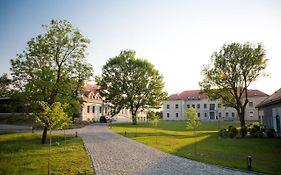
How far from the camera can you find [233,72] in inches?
1464

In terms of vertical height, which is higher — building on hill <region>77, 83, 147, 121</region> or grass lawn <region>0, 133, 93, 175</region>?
building on hill <region>77, 83, 147, 121</region>

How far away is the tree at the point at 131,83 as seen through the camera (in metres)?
53.5

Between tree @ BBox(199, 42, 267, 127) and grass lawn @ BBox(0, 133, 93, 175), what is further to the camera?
tree @ BBox(199, 42, 267, 127)

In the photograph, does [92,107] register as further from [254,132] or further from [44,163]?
[44,163]

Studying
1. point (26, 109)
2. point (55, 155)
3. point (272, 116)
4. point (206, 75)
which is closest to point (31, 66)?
point (26, 109)

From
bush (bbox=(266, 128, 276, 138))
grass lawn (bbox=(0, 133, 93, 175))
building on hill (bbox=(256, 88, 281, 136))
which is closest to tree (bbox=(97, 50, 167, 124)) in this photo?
building on hill (bbox=(256, 88, 281, 136))

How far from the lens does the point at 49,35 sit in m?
25.5

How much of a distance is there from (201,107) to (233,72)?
50.7 meters

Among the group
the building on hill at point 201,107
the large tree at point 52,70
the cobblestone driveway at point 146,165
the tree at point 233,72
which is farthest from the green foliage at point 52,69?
the building on hill at point 201,107

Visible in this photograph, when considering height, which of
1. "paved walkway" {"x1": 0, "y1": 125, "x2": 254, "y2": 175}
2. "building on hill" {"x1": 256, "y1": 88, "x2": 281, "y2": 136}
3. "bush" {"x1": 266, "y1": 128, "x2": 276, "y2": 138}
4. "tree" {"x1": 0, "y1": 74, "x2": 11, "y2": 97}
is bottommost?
"paved walkway" {"x1": 0, "y1": 125, "x2": 254, "y2": 175}

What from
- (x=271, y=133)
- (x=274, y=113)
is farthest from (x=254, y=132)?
(x=274, y=113)

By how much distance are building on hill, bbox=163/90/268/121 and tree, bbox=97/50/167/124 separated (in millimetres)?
31209

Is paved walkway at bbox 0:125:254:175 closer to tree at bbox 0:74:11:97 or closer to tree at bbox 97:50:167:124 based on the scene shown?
tree at bbox 0:74:11:97

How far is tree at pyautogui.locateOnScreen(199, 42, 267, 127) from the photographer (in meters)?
35.5
